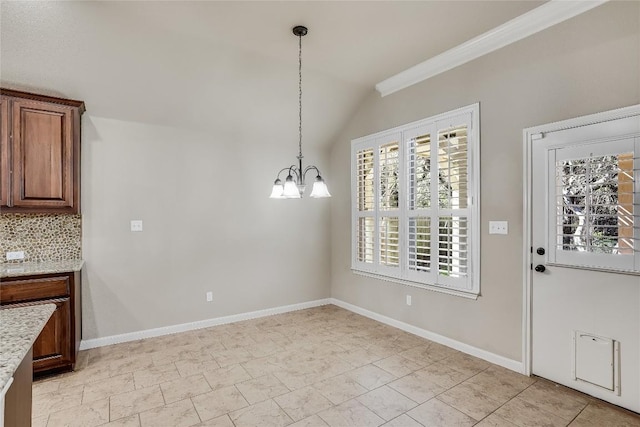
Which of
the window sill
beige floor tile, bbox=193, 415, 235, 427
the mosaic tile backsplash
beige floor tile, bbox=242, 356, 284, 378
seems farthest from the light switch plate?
the mosaic tile backsplash

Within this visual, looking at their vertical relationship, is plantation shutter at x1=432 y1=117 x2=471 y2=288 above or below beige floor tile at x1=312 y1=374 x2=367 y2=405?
above

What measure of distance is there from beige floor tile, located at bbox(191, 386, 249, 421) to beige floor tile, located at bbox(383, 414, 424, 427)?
104cm

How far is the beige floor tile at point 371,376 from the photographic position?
2.81 meters

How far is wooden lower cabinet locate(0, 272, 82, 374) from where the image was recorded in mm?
2814

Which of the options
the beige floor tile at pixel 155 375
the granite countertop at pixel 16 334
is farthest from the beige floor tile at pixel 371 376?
the granite countertop at pixel 16 334

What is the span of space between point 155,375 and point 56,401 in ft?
2.23

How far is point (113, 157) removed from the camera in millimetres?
3723

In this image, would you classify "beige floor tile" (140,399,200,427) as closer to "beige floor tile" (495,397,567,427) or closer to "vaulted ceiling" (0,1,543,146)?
"beige floor tile" (495,397,567,427)

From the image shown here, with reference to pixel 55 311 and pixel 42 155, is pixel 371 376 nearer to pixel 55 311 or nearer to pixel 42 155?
pixel 55 311

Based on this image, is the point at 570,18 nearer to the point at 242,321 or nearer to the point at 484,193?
the point at 484,193

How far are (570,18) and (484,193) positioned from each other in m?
1.50

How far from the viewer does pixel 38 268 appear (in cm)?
303

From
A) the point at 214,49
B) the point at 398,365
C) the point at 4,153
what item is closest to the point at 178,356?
the point at 398,365

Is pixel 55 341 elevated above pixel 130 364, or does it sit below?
above
